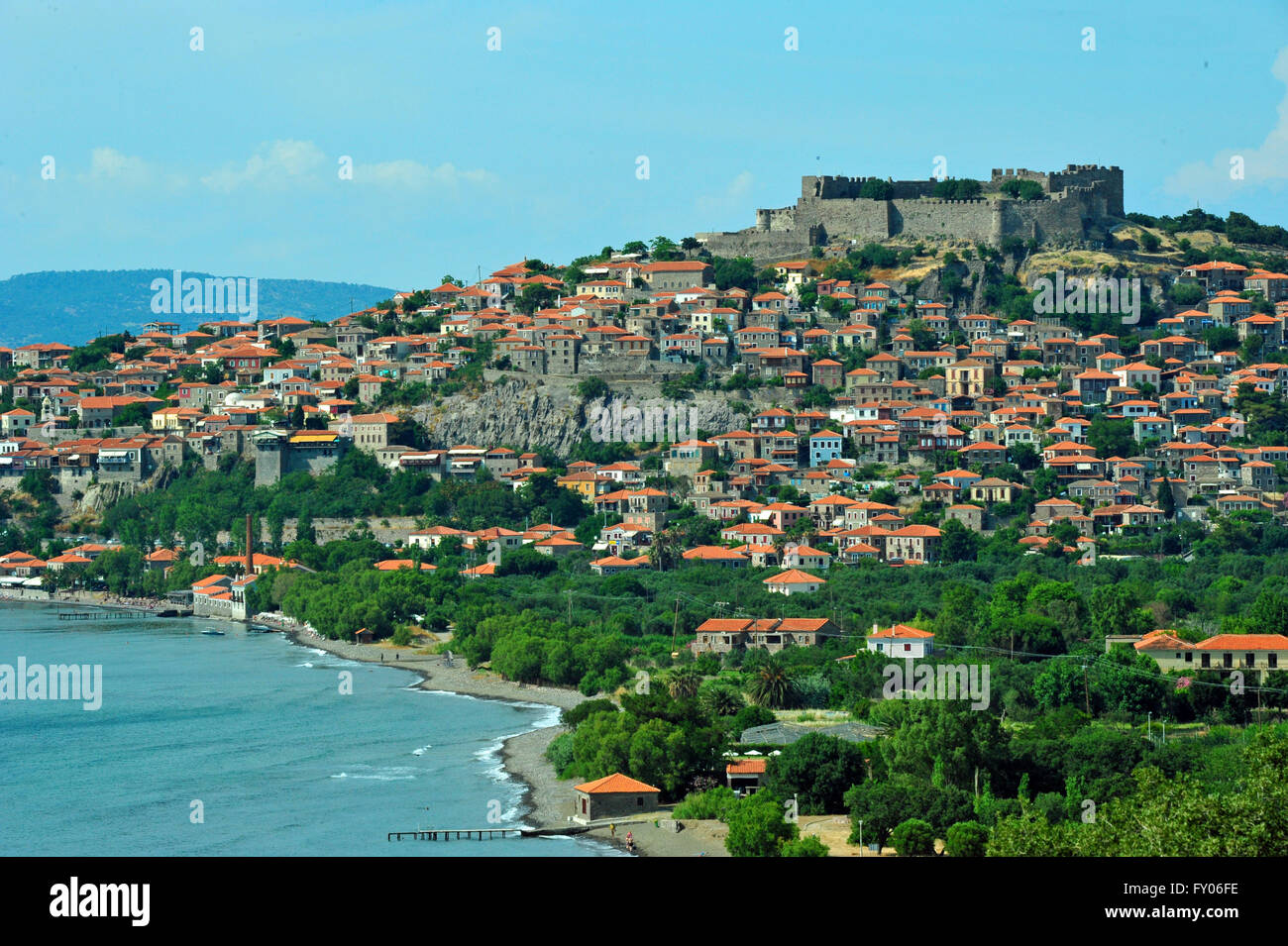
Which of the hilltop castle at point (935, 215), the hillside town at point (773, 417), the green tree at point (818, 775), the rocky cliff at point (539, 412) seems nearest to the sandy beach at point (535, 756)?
the green tree at point (818, 775)

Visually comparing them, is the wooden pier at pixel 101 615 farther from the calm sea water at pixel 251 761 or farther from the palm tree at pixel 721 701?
the palm tree at pixel 721 701

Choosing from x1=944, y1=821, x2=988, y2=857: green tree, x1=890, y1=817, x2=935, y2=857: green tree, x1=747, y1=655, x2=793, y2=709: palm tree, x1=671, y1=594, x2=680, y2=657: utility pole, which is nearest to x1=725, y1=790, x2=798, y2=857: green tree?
x1=890, y1=817, x2=935, y2=857: green tree

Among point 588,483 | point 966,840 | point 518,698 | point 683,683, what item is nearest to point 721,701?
point 683,683

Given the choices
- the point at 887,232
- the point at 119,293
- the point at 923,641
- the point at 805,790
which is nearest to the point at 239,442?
the point at 887,232

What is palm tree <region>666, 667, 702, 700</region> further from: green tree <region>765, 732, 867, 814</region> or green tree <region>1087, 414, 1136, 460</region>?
green tree <region>1087, 414, 1136, 460</region>

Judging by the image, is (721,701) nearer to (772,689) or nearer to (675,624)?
(772,689)
